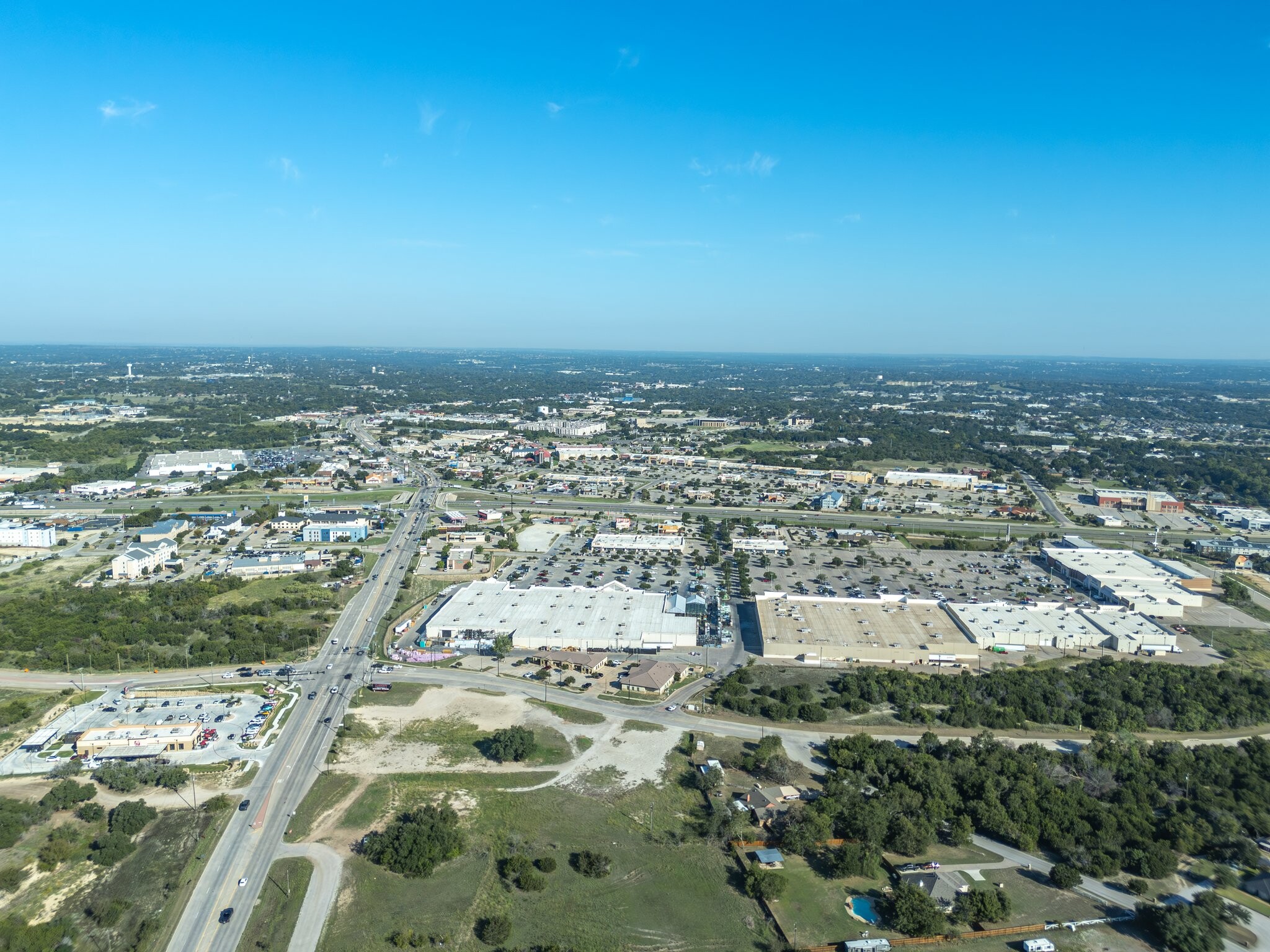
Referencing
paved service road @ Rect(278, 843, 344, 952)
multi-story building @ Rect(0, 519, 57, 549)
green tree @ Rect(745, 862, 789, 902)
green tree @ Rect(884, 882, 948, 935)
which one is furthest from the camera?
multi-story building @ Rect(0, 519, 57, 549)

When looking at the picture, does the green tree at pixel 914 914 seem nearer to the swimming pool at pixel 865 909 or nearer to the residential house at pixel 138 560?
the swimming pool at pixel 865 909

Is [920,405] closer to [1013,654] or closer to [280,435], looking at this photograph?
[280,435]

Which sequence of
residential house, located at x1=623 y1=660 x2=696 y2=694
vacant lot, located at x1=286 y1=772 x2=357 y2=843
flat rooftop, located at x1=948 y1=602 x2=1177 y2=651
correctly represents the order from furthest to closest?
flat rooftop, located at x1=948 y1=602 x2=1177 y2=651 → residential house, located at x1=623 y1=660 x2=696 y2=694 → vacant lot, located at x1=286 y1=772 x2=357 y2=843

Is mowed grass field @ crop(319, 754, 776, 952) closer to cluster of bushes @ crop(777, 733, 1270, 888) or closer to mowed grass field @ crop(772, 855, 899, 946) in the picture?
mowed grass field @ crop(772, 855, 899, 946)

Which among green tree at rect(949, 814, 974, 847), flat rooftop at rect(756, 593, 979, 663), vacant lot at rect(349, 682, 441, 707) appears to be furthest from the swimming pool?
vacant lot at rect(349, 682, 441, 707)

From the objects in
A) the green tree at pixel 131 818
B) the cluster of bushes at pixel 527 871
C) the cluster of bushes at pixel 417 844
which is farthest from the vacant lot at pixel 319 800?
the cluster of bushes at pixel 527 871
